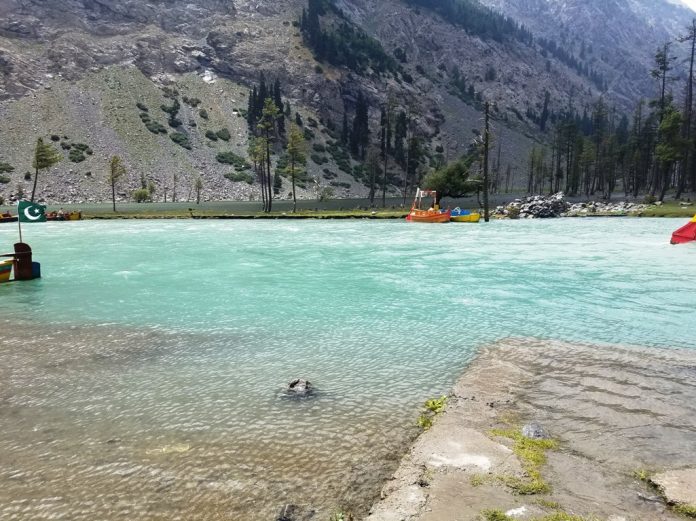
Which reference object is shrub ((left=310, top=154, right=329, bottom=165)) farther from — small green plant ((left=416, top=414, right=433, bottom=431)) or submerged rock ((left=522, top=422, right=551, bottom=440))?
submerged rock ((left=522, top=422, right=551, bottom=440))

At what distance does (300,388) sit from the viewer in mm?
8406

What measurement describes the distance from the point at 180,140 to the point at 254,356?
126 m

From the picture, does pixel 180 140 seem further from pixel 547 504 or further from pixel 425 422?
pixel 547 504

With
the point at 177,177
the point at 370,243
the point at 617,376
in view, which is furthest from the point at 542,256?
the point at 177,177

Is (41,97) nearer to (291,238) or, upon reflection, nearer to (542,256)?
(291,238)

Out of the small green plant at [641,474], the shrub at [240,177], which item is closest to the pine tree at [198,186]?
the shrub at [240,177]

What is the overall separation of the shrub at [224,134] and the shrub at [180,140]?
11100 millimetres

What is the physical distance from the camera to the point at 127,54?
140750mm

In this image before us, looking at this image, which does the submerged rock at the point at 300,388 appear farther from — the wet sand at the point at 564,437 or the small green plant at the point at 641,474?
the small green plant at the point at 641,474

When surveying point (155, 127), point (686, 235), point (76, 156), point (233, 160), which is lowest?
point (686, 235)

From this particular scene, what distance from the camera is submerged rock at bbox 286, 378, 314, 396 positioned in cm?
834

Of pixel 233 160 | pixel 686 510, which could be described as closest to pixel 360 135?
pixel 233 160

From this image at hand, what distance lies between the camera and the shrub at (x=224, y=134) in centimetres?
13312

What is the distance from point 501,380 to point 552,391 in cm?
93
